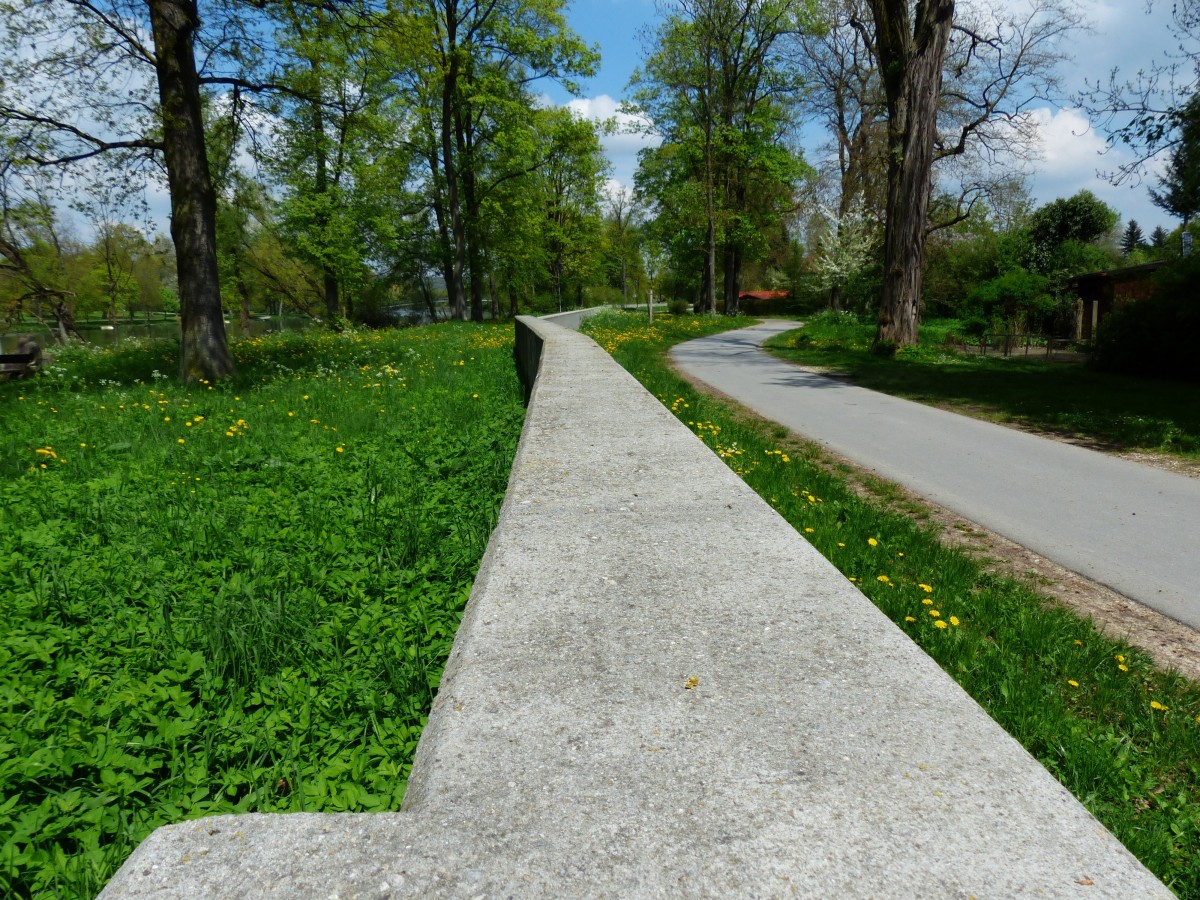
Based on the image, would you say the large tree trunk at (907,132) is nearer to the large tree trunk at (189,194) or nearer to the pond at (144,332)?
the large tree trunk at (189,194)

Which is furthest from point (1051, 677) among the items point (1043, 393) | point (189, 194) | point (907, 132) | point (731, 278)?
point (731, 278)

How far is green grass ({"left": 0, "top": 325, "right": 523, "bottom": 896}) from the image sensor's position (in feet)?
6.59

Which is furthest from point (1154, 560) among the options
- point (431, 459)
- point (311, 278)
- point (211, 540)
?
point (311, 278)

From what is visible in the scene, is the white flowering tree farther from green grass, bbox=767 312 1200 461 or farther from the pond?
the pond

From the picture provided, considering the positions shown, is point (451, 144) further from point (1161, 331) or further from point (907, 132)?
point (1161, 331)

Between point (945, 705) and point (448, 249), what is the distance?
32960mm

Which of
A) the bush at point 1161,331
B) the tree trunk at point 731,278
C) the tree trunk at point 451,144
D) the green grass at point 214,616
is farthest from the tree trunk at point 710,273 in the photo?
the green grass at point 214,616

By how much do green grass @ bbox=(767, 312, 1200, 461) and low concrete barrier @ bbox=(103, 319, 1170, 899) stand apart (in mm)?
7598

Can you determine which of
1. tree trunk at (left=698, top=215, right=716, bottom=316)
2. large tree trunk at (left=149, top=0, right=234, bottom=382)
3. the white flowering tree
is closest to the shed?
the white flowering tree

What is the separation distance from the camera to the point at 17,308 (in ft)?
59.3

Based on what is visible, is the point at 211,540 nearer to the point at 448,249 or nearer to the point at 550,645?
the point at 550,645

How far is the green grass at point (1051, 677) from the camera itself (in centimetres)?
223

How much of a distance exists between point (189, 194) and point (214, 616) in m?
9.40

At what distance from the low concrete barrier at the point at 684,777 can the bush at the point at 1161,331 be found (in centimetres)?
1435
